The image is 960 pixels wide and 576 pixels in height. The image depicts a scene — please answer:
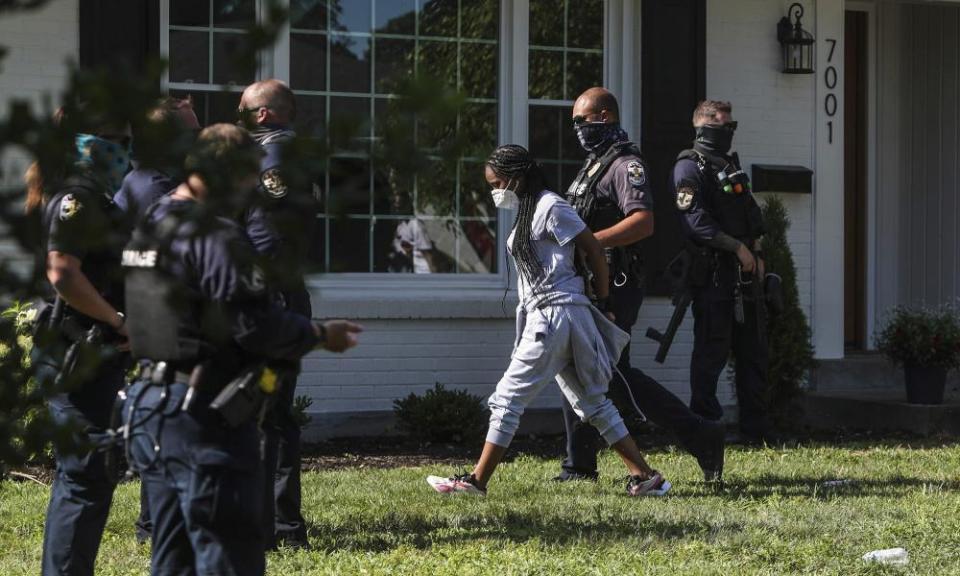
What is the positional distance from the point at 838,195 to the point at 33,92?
5.61 metres

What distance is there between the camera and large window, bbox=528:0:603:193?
31.8 ft

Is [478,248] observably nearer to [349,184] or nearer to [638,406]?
[638,406]

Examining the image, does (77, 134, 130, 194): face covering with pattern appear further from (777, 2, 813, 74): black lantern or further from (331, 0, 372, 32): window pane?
(777, 2, 813, 74): black lantern

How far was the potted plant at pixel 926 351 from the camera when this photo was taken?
9750mm

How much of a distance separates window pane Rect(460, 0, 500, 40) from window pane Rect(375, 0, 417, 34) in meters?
0.40

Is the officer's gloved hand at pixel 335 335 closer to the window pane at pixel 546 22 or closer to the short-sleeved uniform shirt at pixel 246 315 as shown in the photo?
the short-sleeved uniform shirt at pixel 246 315

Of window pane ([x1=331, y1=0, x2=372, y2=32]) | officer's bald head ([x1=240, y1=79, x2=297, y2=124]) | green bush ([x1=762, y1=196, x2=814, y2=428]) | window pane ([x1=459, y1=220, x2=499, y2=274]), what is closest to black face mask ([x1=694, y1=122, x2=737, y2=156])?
green bush ([x1=762, y1=196, x2=814, y2=428])

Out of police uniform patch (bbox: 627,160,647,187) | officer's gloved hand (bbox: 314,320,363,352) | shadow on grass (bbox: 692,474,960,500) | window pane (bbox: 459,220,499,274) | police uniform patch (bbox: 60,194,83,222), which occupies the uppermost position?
police uniform patch (bbox: 627,160,647,187)

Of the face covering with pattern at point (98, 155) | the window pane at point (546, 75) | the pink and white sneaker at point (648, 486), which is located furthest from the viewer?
the window pane at point (546, 75)

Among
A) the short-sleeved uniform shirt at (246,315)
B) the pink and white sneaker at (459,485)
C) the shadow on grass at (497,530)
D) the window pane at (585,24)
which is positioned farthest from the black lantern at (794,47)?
the short-sleeved uniform shirt at (246,315)

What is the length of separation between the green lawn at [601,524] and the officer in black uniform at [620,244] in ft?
0.74

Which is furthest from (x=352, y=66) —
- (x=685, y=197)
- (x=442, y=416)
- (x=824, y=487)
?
(x=824, y=487)

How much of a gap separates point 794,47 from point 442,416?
3.69 metres

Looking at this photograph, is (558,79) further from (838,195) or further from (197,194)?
(197,194)
